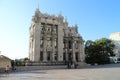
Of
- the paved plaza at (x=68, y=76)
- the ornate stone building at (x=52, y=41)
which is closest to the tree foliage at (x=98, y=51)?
the ornate stone building at (x=52, y=41)

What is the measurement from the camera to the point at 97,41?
78625 mm

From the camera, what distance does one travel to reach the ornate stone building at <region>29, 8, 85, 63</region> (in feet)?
183

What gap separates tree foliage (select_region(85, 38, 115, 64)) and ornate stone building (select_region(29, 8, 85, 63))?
9188mm

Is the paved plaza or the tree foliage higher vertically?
the tree foliage

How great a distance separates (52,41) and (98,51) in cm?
2170

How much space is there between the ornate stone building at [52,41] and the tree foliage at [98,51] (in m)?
9.19

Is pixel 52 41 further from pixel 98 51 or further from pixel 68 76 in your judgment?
pixel 68 76

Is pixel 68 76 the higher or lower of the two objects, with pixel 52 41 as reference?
lower

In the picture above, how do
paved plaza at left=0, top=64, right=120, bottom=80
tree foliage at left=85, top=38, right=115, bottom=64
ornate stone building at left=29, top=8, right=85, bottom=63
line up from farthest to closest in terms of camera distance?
tree foliage at left=85, top=38, right=115, bottom=64
ornate stone building at left=29, top=8, right=85, bottom=63
paved plaza at left=0, top=64, right=120, bottom=80

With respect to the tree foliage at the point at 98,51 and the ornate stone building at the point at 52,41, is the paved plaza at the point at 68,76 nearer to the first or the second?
the ornate stone building at the point at 52,41

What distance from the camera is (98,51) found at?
7312 centimetres

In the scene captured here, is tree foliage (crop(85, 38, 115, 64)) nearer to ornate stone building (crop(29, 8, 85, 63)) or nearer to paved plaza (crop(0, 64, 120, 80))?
ornate stone building (crop(29, 8, 85, 63))

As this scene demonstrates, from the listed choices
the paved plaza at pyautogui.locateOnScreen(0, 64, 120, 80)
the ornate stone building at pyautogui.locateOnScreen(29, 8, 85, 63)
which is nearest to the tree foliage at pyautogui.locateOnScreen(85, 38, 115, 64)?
the ornate stone building at pyautogui.locateOnScreen(29, 8, 85, 63)

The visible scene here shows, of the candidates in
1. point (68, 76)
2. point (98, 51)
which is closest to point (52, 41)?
point (98, 51)
